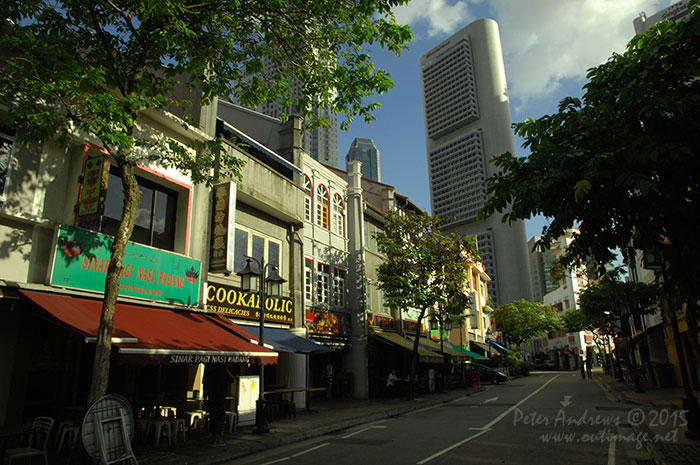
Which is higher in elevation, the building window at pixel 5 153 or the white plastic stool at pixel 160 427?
the building window at pixel 5 153

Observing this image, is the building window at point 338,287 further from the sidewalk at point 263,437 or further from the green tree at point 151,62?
the green tree at point 151,62

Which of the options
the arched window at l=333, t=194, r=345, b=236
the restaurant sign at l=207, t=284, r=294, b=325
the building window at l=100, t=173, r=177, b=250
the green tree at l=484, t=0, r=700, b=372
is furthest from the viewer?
the arched window at l=333, t=194, r=345, b=236

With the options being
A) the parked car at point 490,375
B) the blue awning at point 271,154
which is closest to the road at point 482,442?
the blue awning at point 271,154

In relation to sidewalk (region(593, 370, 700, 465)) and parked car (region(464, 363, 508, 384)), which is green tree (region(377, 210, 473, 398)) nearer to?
sidewalk (region(593, 370, 700, 465))

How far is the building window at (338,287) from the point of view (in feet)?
76.9

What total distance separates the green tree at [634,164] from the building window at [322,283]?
15429mm

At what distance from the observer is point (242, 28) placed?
33.2 feet

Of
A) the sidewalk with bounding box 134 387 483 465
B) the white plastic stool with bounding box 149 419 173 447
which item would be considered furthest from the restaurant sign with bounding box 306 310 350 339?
the white plastic stool with bounding box 149 419 173 447

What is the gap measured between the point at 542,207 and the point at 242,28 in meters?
7.49

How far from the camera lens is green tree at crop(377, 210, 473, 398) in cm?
2309

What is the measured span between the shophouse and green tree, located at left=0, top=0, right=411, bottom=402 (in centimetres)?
119

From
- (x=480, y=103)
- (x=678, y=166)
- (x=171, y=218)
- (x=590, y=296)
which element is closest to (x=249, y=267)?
(x=171, y=218)

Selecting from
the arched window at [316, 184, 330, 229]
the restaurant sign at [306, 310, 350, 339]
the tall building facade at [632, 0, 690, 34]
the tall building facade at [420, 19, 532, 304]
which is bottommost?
the restaurant sign at [306, 310, 350, 339]

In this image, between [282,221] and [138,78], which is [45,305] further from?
[282,221]
